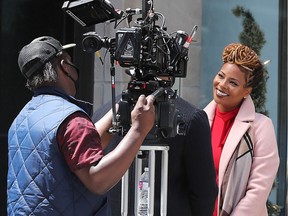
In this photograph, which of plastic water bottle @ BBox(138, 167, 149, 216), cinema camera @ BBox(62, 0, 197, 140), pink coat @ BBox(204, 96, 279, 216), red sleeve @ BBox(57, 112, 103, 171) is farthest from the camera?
pink coat @ BBox(204, 96, 279, 216)

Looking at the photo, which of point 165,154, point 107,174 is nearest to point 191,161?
point 165,154

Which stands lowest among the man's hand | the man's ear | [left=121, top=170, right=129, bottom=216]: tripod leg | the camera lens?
[left=121, top=170, right=129, bottom=216]: tripod leg

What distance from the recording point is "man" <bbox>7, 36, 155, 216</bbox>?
2832 millimetres

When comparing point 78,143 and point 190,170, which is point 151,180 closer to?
point 190,170

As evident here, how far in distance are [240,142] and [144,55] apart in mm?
1219

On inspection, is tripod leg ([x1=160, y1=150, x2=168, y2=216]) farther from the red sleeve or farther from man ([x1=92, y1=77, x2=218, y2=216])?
the red sleeve

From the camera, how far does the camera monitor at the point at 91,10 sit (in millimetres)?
3102

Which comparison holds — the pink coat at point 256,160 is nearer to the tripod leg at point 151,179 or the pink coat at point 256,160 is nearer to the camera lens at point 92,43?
the tripod leg at point 151,179

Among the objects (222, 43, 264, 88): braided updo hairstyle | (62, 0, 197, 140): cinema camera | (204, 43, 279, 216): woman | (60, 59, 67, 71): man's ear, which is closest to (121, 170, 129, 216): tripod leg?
(62, 0, 197, 140): cinema camera

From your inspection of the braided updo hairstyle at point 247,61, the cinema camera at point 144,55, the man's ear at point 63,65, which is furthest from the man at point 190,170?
the braided updo hairstyle at point 247,61

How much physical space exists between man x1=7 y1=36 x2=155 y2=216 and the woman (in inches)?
47.0

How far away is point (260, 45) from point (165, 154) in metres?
3.40

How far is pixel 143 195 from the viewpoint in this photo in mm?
3322

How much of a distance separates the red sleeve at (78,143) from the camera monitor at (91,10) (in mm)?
Answer: 538
